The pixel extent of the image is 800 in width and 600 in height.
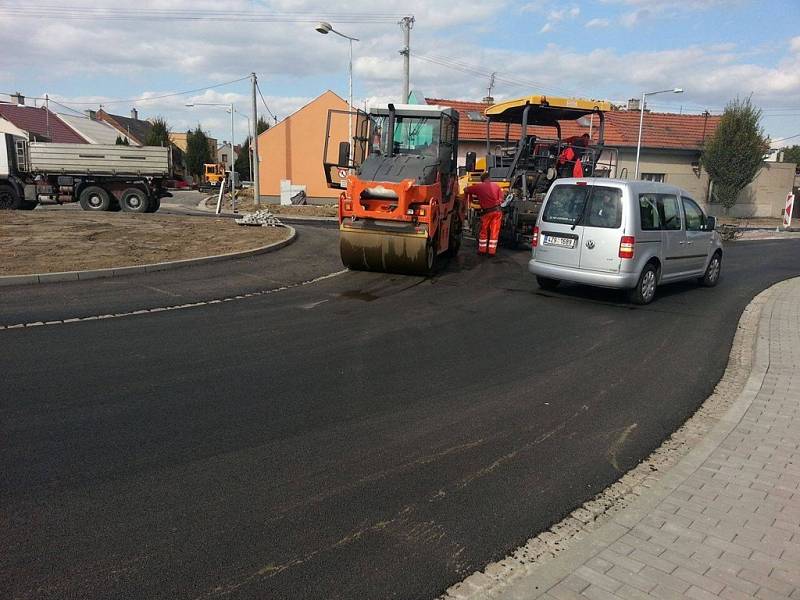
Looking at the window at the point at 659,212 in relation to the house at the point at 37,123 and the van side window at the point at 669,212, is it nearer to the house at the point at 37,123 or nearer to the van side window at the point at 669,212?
the van side window at the point at 669,212

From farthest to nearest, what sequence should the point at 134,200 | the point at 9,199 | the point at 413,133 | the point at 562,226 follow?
the point at 134,200, the point at 9,199, the point at 413,133, the point at 562,226

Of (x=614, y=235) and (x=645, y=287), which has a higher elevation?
(x=614, y=235)

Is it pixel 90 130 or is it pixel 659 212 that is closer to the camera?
pixel 659 212

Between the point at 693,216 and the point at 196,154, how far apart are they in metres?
69.5

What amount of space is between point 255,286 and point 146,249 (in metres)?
4.30

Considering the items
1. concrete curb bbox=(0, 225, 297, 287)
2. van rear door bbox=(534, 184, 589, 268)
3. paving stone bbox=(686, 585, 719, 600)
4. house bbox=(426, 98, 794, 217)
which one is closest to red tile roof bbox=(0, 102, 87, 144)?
house bbox=(426, 98, 794, 217)

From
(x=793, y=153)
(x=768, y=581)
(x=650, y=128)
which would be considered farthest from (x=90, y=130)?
(x=793, y=153)

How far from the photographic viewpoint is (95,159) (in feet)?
79.0

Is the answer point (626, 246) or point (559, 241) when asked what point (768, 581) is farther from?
point (559, 241)

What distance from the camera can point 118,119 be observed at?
87500mm

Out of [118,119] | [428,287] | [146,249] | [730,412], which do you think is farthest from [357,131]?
[118,119]

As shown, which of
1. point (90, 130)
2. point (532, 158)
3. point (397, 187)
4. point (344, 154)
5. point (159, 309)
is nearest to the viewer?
point (159, 309)

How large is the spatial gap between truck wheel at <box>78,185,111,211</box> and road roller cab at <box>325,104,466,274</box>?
53.7ft

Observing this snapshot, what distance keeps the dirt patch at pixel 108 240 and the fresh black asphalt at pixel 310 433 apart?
2.65 m
